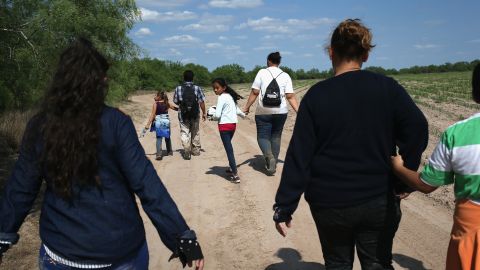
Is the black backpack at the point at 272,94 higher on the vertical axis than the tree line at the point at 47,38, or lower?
lower

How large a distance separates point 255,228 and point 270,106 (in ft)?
9.04

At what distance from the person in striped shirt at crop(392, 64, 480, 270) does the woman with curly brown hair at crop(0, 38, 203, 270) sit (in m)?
1.46

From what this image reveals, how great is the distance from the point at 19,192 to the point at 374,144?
193 centimetres

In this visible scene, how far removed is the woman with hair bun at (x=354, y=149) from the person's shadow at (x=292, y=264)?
178cm

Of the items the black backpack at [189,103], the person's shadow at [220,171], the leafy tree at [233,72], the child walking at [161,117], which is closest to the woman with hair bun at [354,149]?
the person's shadow at [220,171]

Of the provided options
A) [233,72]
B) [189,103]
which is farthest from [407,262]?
[233,72]

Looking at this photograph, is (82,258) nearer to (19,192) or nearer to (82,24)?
(19,192)

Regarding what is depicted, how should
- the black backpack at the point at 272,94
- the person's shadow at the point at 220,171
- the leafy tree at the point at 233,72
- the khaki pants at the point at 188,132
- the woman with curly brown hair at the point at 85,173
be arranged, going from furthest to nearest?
the leafy tree at the point at 233,72 < the khaki pants at the point at 188,132 < the person's shadow at the point at 220,171 < the black backpack at the point at 272,94 < the woman with curly brown hair at the point at 85,173

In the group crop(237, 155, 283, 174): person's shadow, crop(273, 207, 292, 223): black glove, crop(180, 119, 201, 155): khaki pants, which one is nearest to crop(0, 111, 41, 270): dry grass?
crop(273, 207, 292, 223): black glove

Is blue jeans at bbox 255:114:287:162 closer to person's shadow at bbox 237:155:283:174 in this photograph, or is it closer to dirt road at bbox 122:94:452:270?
dirt road at bbox 122:94:452:270

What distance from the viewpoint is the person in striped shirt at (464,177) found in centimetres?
229

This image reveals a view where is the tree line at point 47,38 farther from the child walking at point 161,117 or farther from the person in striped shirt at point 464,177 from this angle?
the person in striped shirt at point 464,177

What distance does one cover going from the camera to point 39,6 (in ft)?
A: 48.5

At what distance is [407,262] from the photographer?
461 cm
